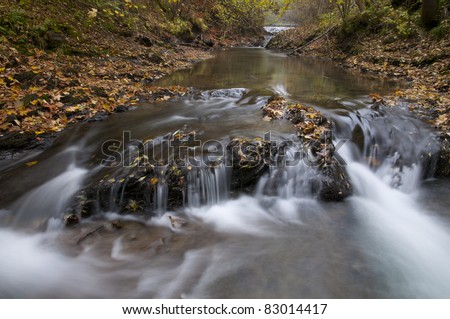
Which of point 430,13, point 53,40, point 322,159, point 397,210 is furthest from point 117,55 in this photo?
point 430,13

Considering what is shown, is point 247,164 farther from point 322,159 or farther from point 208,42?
point 208,42

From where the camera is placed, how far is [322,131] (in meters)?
5.29

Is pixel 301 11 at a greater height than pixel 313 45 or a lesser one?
greater

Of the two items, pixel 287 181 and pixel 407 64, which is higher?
pixel 407 64

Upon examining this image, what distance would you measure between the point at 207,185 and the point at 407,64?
11.5m

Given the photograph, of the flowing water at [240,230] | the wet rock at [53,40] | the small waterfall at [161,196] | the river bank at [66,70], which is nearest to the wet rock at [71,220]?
the flowing water at [240,230]

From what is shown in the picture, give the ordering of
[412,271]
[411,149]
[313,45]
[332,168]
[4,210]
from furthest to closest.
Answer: [313,45] → [411,149] → [332,168] → [4,210] → [412,271]

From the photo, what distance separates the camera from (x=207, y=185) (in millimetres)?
4184

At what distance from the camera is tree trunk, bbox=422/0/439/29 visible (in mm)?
11462

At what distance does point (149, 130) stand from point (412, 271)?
195 inches

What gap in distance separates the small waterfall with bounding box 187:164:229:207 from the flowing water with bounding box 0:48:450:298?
2 cm

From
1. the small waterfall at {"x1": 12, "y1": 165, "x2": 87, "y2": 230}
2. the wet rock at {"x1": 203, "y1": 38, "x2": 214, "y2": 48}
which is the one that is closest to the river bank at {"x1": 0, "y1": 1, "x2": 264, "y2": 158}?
the small waterfall at {"x1": 12, "y1": 165, "x2": 87, "y2": 230}

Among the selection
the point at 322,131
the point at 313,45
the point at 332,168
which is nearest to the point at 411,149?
the point at 322,131
